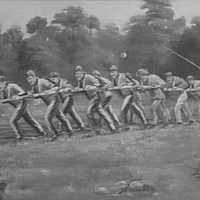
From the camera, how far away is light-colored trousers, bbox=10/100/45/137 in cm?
846

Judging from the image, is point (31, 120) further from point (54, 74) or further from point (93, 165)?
point (93, 165)

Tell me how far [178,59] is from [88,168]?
111 inches

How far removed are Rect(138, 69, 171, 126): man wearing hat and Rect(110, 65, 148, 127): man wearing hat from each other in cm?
23

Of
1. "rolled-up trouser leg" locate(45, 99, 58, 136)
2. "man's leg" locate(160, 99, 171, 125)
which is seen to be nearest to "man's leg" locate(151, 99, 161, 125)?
"man's leg" locate(160, 99, 171, 125)

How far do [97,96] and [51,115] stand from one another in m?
0.97

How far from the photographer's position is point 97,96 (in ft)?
29.7

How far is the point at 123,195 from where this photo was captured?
7.84 m

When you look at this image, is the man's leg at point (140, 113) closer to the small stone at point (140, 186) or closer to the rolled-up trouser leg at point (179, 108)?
the rolled-up trouser leg at point (179, 108)

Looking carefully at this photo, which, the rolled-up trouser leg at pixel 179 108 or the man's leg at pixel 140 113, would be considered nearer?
the man's leg at pixel 140 113

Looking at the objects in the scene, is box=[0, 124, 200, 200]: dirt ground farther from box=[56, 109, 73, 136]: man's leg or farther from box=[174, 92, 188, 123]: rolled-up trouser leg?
box=[174, 92, 188, 123]: rolled-up trouser leg

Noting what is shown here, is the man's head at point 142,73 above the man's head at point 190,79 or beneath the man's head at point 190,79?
above

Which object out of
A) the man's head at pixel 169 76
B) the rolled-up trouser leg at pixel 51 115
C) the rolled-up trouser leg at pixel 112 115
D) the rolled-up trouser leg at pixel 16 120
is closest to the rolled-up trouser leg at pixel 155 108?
the man's head at pixel 169 76

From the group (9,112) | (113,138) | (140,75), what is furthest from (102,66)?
(9,112)

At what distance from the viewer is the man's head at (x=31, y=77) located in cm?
860
